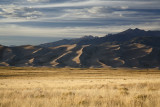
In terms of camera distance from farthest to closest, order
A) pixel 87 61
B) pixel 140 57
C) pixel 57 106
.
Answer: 1. pixel 140 57
2. pixel 87 61
3. pixel 57 106

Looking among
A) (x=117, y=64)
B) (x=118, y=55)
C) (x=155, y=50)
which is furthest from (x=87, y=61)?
(x=155, y=50)

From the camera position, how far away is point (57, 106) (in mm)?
9328

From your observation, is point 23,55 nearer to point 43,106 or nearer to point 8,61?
point 8,61

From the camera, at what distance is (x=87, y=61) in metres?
171

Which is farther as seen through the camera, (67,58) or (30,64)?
(67,58)

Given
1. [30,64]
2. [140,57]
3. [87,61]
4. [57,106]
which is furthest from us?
[140,57]

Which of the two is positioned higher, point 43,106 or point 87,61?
point 43,106

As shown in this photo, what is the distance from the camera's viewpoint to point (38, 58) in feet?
589

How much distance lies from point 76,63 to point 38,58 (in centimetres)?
3443

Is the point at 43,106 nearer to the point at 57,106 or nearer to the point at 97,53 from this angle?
the point at 57,106

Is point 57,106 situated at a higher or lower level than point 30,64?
higher

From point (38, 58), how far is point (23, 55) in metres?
17.9

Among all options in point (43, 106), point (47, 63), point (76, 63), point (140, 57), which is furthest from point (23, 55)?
point (43, 106)

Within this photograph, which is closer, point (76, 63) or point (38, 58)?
point (76, 63)
